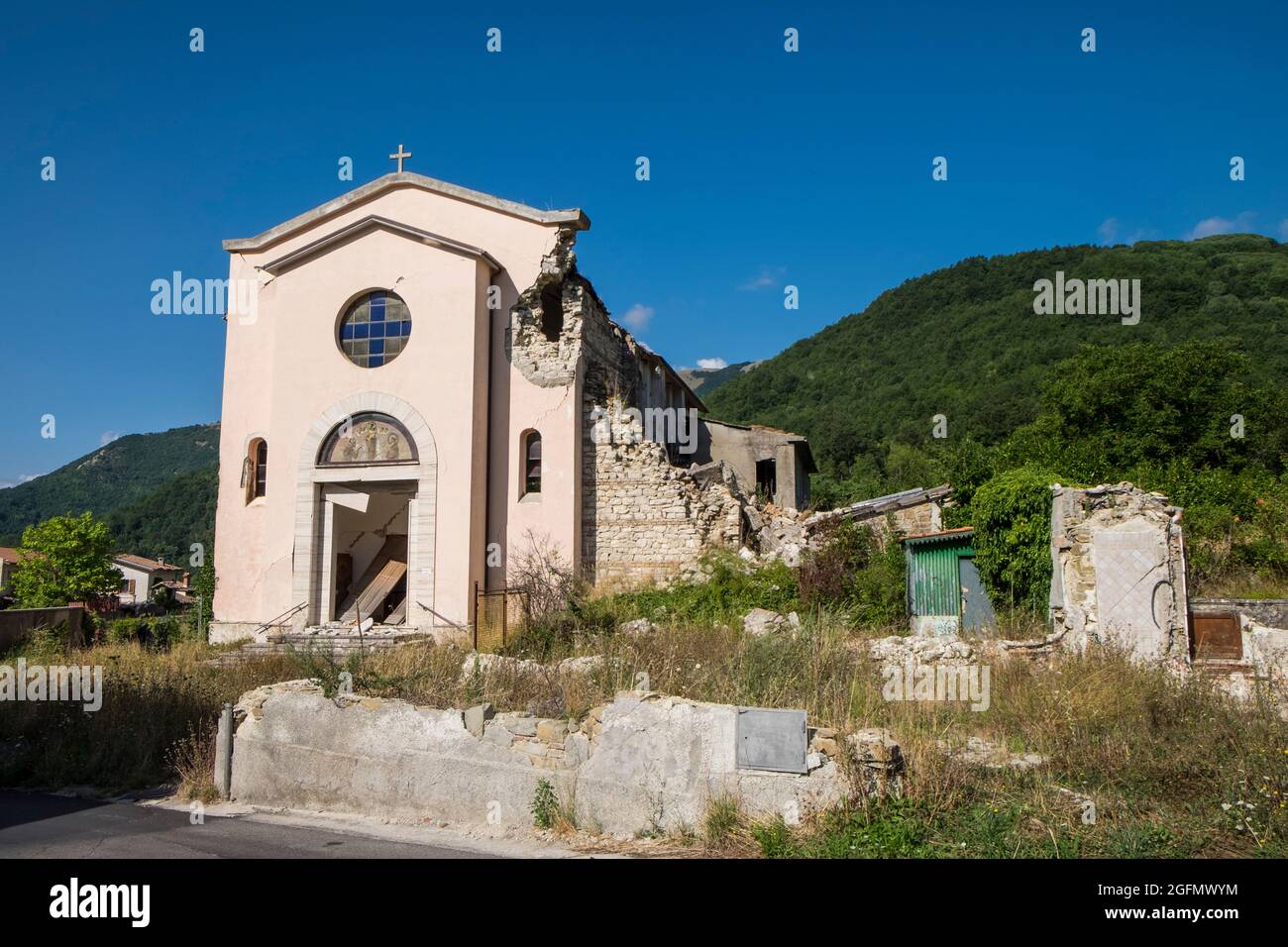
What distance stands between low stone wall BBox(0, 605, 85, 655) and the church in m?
2.99

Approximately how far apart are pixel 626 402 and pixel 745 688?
53.6 ft

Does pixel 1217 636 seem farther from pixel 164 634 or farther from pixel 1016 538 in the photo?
pixel 164 634

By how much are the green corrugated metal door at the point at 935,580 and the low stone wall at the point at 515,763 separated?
9847 mm

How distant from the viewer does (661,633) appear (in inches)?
468

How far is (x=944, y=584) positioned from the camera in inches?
637

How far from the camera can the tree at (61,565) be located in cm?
4588

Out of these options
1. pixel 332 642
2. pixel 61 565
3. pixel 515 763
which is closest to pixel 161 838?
pixel 515 763

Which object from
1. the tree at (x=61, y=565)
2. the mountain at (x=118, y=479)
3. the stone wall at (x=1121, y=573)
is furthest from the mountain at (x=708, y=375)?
the stone wall at (x=1121, y=573)

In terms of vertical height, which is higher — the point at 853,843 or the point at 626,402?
the point at 626,402

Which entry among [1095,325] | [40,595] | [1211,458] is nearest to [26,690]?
[1211,458]

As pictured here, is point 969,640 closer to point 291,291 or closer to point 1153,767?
point 1153,767

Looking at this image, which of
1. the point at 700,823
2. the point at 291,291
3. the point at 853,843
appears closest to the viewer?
the point at 853,843

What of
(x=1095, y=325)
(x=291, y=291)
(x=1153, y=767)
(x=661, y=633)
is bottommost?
(x=1153, y=767)

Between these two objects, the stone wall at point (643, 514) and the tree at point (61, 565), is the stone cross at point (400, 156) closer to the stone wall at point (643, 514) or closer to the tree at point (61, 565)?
the stone wall at point (643, 514)
